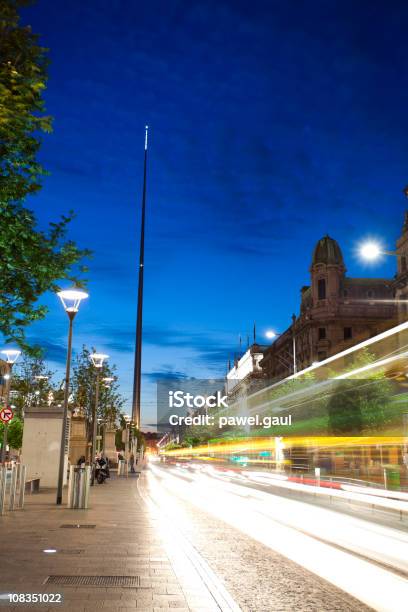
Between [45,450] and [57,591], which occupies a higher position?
[45,450]

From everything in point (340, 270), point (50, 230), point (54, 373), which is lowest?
point (50, 230)

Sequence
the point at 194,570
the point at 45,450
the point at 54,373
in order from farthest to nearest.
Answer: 1. the point at 54,373
2. the point at 45,450
3. the point at 194,570

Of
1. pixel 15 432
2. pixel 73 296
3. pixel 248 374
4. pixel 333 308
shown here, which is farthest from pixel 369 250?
pixel 248 374

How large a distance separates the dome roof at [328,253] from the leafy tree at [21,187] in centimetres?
7786

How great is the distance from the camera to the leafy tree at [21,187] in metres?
12.2

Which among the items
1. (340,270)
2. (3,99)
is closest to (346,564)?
(3,99)

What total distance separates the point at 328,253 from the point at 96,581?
8520 centimetres

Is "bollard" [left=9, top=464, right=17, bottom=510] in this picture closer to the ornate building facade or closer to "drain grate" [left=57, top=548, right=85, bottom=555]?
"drain grate" [left=57, top=548, right=85, bottom=555]

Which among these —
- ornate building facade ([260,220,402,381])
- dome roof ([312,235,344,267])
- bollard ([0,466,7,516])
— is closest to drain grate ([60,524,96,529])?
bollard ([0,466,7,516])

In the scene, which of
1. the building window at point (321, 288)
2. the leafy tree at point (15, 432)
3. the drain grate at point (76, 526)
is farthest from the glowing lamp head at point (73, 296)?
the building window at point (321, 288)

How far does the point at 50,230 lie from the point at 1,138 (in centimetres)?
242

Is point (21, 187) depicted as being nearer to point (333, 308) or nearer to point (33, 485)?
point (33, 485)

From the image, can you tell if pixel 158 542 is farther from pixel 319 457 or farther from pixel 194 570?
pixel 319 457

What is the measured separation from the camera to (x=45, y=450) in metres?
32.8
